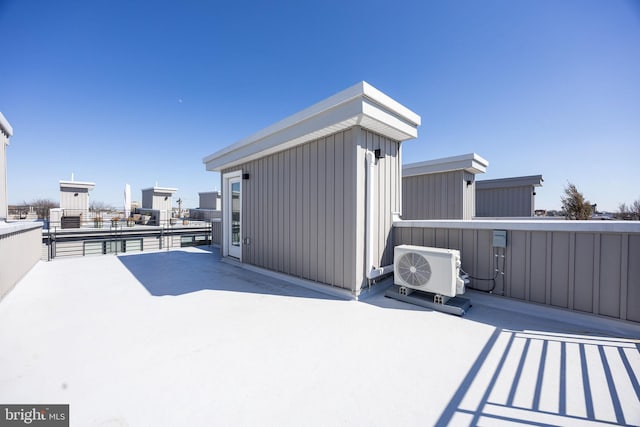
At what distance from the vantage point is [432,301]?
2.84 meters

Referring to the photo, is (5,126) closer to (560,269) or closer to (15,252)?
(15,252)

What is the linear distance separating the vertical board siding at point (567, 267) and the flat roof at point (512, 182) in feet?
20.0

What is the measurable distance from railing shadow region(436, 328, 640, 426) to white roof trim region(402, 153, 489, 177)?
3.94m

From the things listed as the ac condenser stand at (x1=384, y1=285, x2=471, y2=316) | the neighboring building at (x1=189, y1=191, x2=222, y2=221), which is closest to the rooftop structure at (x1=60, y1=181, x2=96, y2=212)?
the neighboring building at (x1=189, y1=191, x2=222, y2=221)

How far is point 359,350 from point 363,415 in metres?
0.66

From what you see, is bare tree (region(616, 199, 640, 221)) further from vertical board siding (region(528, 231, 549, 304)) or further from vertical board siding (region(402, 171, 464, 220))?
vertical board siding (region(528, 231, 549, 304))

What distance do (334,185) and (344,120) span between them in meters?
0.89

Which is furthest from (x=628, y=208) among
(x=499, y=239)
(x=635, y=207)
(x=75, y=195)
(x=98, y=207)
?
(x=98, y=207)

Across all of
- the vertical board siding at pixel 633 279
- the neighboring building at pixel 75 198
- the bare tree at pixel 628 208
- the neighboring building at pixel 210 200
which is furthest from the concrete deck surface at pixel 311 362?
the bare tree at pixel 628 208

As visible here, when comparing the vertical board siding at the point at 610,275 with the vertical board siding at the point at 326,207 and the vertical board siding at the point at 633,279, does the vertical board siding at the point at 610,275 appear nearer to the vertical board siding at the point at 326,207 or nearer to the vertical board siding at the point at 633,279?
the vertical board siding at the point at 633,279

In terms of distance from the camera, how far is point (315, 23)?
5.37m

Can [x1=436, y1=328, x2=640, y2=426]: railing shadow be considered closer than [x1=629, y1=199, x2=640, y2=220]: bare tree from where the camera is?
Yes

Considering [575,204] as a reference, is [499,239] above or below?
below

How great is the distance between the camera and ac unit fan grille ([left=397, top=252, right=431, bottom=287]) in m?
2.82
